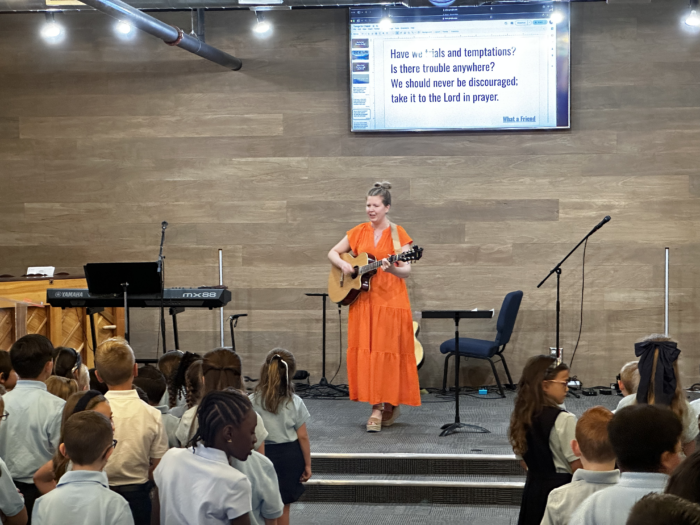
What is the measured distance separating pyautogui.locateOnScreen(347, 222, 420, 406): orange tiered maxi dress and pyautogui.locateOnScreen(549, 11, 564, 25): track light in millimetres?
3080

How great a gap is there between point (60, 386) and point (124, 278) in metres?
2.49

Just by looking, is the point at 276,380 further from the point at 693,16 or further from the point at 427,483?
the point at 693,16

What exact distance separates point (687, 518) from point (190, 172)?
7.24 metres

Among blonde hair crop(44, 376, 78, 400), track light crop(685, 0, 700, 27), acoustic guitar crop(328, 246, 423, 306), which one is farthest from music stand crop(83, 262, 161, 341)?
track light crop(685, 0, 700, 27)

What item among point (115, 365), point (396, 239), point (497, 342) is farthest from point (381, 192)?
point (115, 365)

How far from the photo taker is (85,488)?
2.21 m

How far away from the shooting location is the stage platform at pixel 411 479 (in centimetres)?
462

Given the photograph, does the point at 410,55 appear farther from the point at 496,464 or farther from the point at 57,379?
the point at 57,379

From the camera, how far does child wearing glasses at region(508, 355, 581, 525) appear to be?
10.0 ft

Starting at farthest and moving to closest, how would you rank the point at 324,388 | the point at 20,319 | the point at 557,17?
1. the point at 324,388
2. the point at 557,17
3. the point at 20,319

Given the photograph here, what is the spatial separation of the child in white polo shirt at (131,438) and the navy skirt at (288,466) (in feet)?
2.18

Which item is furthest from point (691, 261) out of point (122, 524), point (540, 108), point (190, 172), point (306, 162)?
point (122, 524)

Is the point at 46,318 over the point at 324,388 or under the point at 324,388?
over

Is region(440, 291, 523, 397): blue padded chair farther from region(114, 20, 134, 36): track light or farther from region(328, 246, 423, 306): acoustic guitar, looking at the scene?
region(114, 20, 134, 36): track light
